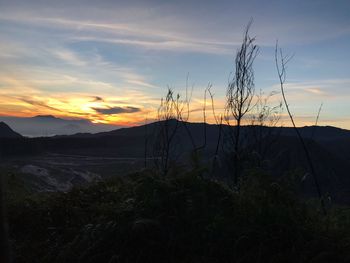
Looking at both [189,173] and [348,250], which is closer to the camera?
[348,250]

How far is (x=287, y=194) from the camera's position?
15.3 feet

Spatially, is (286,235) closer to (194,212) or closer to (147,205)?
(194,212)

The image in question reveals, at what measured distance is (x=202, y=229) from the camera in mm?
4512

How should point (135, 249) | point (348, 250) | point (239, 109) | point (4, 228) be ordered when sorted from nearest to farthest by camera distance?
point (4, 228) < point (348, 250) < point (135, 249) < point (239, 109)

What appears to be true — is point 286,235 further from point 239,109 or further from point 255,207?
point 239,109

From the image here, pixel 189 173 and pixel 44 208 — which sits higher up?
pixel 189 173

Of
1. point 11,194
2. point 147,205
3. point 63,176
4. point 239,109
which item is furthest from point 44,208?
point 63,176

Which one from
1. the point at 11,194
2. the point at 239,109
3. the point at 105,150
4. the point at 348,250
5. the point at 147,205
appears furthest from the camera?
the point at 105,150

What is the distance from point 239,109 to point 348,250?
671 centimetres

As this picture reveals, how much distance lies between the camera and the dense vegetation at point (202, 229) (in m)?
4.29

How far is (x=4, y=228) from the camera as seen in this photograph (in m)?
3.03

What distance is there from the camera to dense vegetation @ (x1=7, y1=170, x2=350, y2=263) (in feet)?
14.1

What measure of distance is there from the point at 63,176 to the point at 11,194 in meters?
50.9

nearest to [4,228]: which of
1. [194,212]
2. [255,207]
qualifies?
[194,212]
